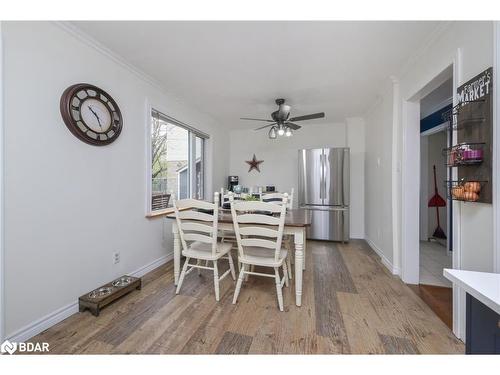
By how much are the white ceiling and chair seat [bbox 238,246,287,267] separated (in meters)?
1.89

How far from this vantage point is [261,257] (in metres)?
1.95

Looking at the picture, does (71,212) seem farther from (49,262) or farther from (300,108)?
(300,108)

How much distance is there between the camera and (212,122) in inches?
167

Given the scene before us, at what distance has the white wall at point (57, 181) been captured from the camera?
4.68 feet

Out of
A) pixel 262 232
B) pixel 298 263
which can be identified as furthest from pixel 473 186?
pixel 262 232

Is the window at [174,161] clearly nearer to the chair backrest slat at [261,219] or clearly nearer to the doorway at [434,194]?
the chair backrest slat at [261,219]

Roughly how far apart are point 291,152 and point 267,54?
9.25 feet

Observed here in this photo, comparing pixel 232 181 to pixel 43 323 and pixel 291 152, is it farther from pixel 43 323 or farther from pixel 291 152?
pixel 43 323

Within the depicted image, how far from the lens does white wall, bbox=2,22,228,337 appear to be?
1428 millimetres

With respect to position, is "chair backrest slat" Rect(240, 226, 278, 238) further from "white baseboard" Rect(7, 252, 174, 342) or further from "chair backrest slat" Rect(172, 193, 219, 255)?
"white baseboard" Rect(7, 252, 174, 342)

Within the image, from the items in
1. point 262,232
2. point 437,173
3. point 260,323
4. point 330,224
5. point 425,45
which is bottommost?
point 260,323

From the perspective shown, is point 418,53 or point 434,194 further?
point 434,194

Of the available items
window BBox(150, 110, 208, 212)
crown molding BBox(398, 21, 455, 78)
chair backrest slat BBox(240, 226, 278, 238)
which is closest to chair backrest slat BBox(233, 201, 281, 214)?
chair backrest slat BBox(240, 226, 278, 238)

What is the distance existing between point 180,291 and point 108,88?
2.12m
